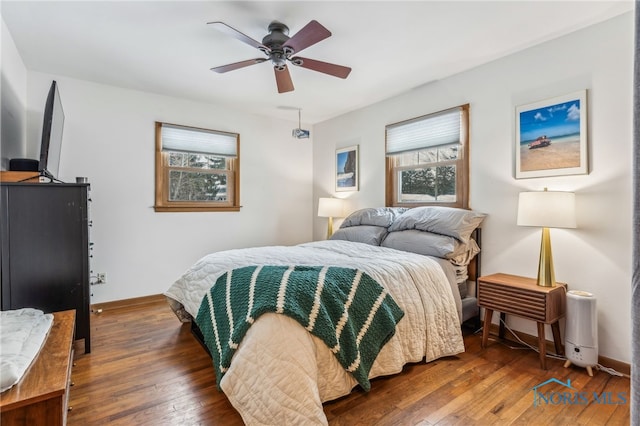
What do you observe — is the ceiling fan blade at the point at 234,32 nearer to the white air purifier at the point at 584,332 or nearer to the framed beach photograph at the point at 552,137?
the framed beach photograph at the point at 552,137

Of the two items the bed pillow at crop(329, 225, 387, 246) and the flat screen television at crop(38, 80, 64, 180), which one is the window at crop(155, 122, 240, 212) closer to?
the flat screen television at crop(38, 80, 64, 180)

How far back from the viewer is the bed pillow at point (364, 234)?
3.29 meters

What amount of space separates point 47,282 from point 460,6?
11.3ft

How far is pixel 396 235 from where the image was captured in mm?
3115

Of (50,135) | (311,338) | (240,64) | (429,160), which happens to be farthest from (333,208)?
(50,135)

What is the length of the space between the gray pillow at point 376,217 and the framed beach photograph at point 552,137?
3.95 ft

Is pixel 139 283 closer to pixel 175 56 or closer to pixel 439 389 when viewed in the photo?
pixel 175 56

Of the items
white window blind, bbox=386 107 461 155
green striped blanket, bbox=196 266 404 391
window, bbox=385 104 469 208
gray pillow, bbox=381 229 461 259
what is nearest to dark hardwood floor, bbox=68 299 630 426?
green striped blanket, bbox=196 266 404 391

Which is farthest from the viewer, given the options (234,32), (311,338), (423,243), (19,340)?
(423,243)

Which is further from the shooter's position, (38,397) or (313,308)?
(313,308)

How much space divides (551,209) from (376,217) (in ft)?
5.33

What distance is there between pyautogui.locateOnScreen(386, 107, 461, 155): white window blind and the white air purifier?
5.72 feet

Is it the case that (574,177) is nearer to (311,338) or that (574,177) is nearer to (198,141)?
(311,338)

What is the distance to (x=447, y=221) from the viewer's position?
2844mm
